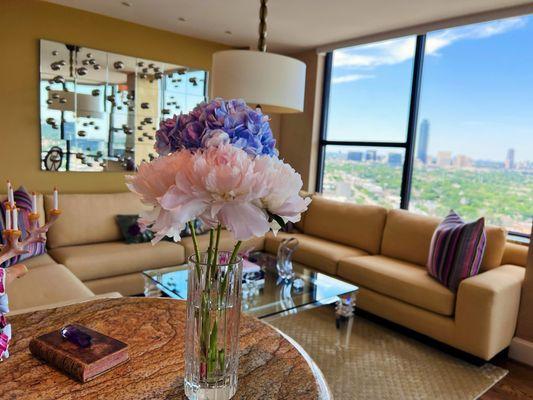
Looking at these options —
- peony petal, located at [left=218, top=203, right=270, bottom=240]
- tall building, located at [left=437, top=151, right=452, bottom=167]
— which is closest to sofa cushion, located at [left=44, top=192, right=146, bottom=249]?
tall building, located at [left=437, top=151, right=452, bottom=167]

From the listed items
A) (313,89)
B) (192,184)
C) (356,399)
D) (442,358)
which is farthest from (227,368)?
(313,89)

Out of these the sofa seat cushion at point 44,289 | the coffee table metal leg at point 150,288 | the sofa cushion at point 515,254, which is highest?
the sofa cushion at point 515,254

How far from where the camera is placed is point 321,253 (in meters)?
3.43

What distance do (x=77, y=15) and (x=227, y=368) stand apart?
378cm

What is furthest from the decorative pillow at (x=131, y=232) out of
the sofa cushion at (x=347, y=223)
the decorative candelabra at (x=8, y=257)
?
the decorative candelabra at (x=8, y=257)

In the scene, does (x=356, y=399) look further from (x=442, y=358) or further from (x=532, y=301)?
(x=532, y=301)

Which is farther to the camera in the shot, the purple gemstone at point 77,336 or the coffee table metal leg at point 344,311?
the coffee table metal leg at point 344,311

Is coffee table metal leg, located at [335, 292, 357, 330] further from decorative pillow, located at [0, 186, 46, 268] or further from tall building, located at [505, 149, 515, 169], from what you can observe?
decorative pillow, located at [0, 186, 46, 268]

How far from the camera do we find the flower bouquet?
653mm

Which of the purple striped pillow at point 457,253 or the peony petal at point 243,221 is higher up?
the peony petal at point 243,221

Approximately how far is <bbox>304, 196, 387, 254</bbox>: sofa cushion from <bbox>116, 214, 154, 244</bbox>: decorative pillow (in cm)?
160

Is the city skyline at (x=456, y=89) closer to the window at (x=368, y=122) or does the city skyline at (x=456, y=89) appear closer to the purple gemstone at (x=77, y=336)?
the window at (x=368, y=122)

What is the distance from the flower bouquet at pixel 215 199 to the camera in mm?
653

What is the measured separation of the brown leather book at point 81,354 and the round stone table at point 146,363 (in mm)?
14
